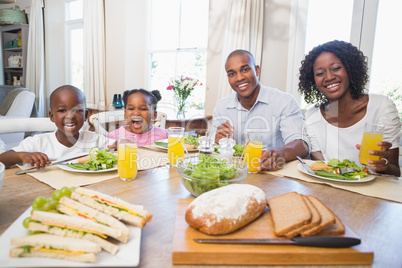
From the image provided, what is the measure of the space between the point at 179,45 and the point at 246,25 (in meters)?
1.58

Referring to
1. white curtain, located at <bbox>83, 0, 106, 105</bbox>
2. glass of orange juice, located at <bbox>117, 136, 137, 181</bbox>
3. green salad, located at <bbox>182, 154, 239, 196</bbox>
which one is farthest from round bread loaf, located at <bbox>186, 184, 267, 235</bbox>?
white curtain, located at <bbox>83, 0, 106, 105</bbox>

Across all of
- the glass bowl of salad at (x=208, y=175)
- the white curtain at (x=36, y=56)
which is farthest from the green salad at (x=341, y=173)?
the white curtain at (x=36, y=56)

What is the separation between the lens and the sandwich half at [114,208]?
0.66 metres

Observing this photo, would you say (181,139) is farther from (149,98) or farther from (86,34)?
(86,34)

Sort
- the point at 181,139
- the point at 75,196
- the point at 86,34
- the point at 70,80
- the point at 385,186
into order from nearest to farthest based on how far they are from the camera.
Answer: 1. the point at 75,196
2. the point at 385,186
3. the point at 181,139
4. the point at 86,34
5. the point at 70,80

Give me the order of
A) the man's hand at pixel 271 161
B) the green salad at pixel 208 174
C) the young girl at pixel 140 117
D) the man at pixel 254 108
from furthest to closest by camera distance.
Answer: the young girl at pixel 140 117
the man at pixel 254 108
the man's hand at pixel 271 161
the green salad at pixel 208 174

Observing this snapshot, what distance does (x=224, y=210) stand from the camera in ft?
2.16

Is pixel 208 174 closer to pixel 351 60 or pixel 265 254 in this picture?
pixel 265 254

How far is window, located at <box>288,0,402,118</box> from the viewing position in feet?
9.36

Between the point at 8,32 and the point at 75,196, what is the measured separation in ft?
26.7

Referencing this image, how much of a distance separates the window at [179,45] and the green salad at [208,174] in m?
3.50

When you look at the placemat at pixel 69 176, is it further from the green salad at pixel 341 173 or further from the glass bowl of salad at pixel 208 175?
the green salad at pixel 341 173

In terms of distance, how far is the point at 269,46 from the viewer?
11.4 ft

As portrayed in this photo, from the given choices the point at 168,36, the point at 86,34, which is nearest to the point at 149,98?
the point at 168,36
